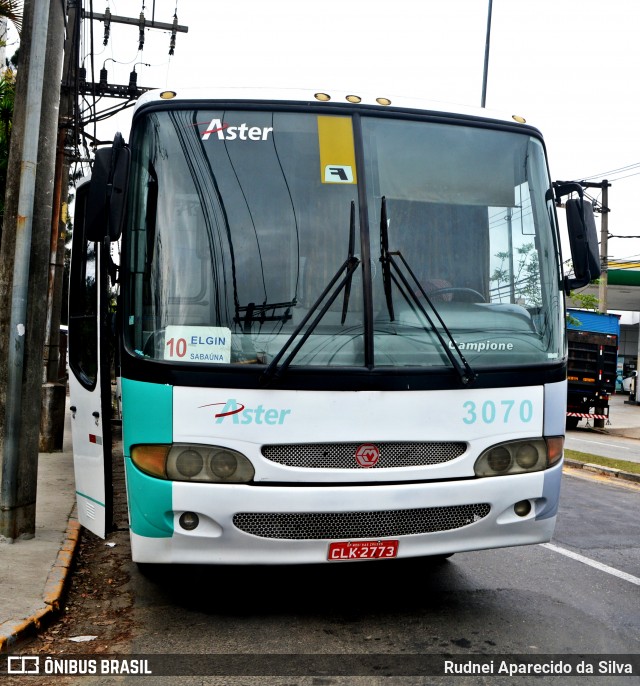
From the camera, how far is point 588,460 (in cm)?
1573

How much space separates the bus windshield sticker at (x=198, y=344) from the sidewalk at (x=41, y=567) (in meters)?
1.71

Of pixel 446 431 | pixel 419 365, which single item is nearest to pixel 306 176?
pixel 419 365

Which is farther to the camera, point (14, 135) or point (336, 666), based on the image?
point (14, 135)

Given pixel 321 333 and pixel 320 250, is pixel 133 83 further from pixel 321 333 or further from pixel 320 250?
pixel 321 333

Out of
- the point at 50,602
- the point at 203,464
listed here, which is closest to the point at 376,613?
the point at 203,464

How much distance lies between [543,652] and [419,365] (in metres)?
1.65

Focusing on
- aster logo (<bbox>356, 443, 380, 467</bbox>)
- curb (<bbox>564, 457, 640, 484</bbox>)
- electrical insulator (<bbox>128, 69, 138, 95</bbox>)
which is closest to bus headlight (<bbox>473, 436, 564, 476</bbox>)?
aster logo (<bbox>356, 443, 380, 467</bbox>)

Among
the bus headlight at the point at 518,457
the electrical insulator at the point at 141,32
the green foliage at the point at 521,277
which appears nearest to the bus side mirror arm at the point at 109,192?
the green foliage at the point at 521,277

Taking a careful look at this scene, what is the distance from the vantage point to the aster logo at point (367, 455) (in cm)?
470

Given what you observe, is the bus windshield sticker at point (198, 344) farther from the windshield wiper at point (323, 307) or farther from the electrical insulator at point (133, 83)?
the electrical insulator at point (133, 83)

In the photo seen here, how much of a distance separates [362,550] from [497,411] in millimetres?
1083

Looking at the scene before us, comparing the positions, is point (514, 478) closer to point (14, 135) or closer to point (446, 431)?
point (446, 431)

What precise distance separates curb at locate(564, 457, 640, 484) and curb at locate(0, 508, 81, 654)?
9436 millimetres

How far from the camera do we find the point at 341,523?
15.4ft
